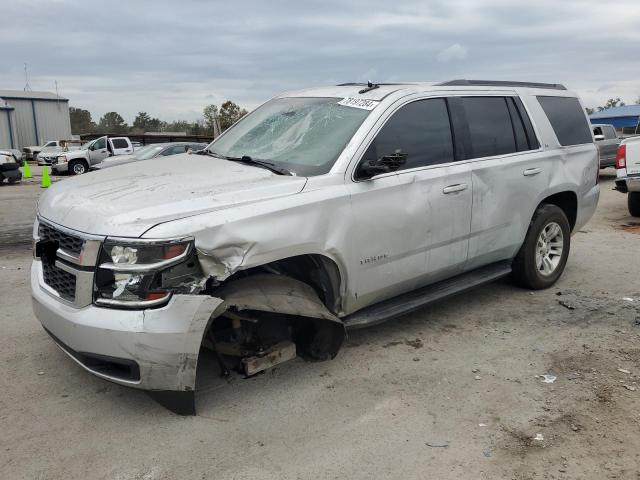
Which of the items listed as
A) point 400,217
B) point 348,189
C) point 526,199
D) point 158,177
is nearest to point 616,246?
point 526,199

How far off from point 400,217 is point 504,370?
1.33 m

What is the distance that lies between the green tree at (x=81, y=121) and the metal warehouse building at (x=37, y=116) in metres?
30.4

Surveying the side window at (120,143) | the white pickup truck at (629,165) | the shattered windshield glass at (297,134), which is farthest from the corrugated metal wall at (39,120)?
the shattered windshield glass at (297,134)

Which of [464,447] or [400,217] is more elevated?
[400,217]

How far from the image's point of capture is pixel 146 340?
116 inches

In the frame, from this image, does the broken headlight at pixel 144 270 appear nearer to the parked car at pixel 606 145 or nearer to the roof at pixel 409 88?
the roof at pixel 409 88

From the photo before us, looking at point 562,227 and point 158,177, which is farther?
point 562,227

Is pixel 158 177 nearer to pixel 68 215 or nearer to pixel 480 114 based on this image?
pixel 68 215

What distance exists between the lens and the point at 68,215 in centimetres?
329

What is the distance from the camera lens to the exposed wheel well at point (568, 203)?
5.74 m

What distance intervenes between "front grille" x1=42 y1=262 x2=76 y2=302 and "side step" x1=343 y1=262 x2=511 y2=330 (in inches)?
70.4

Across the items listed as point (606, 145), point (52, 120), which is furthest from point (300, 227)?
point (52, 120)

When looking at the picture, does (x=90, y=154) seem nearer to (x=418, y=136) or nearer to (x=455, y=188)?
(x=418, y=136)

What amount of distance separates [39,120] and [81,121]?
3678 cm
